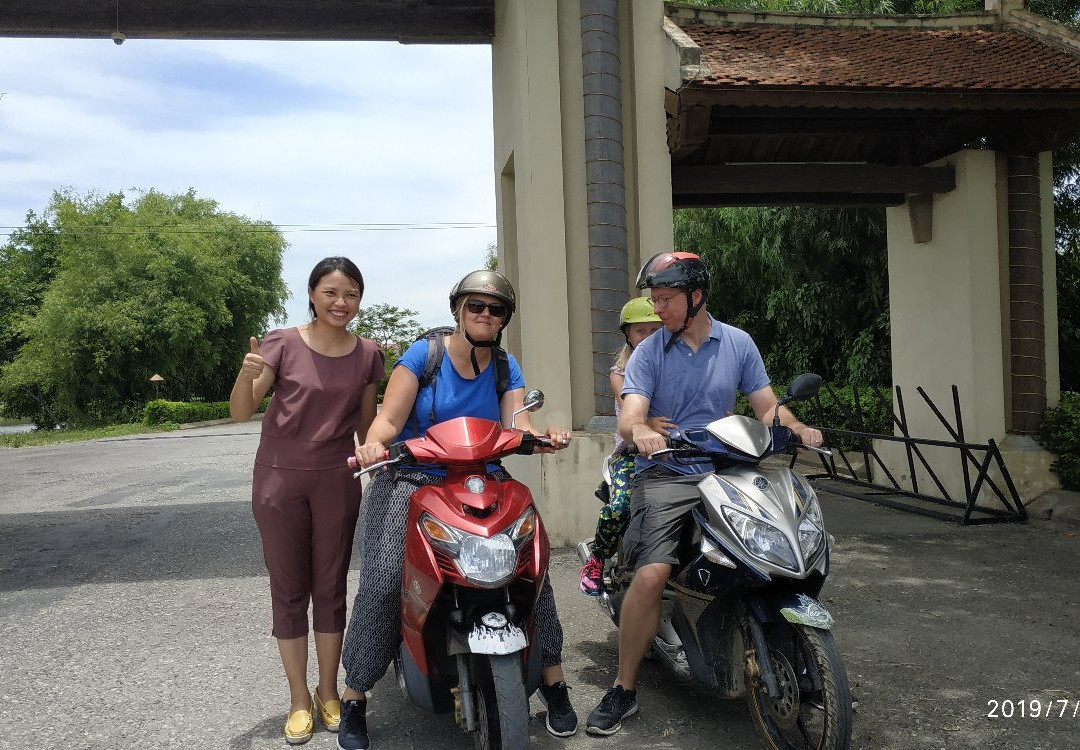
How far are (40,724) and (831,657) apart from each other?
124 inches

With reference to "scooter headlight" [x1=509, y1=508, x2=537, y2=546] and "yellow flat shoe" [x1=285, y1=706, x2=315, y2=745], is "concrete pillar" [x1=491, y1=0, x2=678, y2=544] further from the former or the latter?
"scooter headlight" [x1=509, y1=508, x2=537, y2=546]

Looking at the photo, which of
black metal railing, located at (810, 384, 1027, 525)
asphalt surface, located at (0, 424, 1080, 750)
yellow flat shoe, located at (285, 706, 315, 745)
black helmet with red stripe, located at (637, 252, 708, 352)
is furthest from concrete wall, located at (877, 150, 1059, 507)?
yellow flat shoe, located at (285, 706, 315, 745)

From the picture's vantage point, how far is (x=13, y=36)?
838 centimetres

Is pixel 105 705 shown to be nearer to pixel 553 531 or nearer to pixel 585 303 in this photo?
pixel 553 531

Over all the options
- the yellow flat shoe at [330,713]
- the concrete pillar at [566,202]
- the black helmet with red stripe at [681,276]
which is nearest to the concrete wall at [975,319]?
the concrete pillar at [566,202]

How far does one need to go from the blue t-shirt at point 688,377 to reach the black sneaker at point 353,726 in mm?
1467

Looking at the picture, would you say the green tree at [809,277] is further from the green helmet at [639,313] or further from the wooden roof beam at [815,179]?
the green helmet at [639,313]

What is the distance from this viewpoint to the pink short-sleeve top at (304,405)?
3562 mm

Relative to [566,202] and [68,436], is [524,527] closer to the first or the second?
[566,202]

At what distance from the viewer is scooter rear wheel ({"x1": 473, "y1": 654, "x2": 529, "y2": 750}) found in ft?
9.40

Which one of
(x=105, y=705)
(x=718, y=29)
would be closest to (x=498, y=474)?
(x=105, y=705)

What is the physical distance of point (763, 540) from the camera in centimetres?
301

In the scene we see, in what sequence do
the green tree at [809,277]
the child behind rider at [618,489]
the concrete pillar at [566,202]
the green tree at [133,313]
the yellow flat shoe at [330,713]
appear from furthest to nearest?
1. the green tree at [133,313]
2. the green tree at [809,277]
3. the concrete pillar at [566,202]
4. the child behind rider at [618,489]
5. the yellow flat shoe at [330,713]
